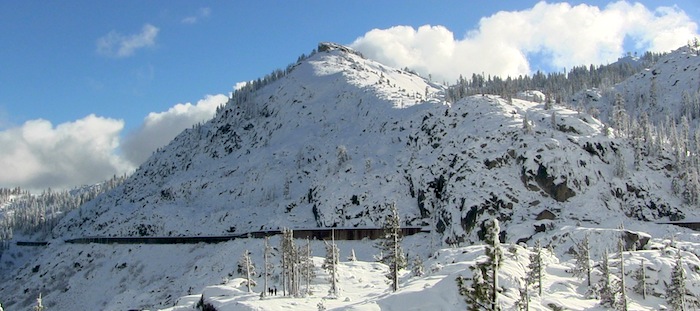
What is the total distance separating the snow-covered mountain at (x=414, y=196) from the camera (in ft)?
316

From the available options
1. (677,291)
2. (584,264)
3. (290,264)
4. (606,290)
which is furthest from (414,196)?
(677,291)

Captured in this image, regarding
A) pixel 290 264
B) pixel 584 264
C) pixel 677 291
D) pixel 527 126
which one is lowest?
pixel 677 291

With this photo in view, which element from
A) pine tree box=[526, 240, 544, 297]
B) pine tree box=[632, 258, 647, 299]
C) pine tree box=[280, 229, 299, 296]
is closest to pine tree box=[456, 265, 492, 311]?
pine tree box=[526, 240, 544, 297]

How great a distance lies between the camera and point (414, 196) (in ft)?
389

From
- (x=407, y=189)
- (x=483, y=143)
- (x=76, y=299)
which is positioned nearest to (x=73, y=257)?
(x=76, y=299)

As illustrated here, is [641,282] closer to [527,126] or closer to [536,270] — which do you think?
[536,270]

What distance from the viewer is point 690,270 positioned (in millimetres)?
60125

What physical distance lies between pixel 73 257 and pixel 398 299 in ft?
447

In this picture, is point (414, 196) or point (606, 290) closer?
point (606, 290)

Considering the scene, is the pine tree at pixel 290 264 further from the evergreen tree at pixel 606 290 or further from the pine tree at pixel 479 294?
the pine tree at pixel 479 294

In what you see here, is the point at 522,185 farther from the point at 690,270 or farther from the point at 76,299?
the point at 76,299

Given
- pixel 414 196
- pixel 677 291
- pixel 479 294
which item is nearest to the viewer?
pixel 479 294

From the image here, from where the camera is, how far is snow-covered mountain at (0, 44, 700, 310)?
3794 inches

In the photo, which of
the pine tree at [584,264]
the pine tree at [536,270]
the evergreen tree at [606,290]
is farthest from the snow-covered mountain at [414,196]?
the evergreen tree at [606,290]
